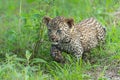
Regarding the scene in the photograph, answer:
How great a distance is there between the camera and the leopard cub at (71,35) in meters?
9.20

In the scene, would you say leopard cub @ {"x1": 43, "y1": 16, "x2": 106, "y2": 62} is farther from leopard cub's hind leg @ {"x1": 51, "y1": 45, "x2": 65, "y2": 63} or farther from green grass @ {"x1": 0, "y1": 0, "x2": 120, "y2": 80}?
green grass @ {"x1": 0, "y1": 0, "x2": 120, "y2": 80}

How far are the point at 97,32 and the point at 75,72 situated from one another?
188 centimetres

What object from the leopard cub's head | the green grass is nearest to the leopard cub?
the leopard cub's head

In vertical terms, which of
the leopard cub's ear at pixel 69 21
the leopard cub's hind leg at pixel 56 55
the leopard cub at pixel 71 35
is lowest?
the leopard cub's hind leg at pixel 56 55

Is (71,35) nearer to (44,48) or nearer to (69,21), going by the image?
(69,21)

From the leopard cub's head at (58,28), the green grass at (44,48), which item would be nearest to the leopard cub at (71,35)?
the leopard cub's head at (58,28)

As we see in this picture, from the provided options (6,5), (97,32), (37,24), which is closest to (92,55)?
(97,32)

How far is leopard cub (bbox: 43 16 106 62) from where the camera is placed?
920 centimetres

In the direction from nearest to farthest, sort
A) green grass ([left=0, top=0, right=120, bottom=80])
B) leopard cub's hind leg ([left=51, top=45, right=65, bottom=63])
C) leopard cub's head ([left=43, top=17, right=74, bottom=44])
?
green grass ([left=0, top=0, right=120, bottom=80])
leopard cub's head ([left=43, top=17, right=74, bottom=44])
leopard cub's hind leg ([left=51, top=45, right=65, bottom=63])

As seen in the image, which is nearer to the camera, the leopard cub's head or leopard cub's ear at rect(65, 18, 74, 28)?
the leopard cub's head

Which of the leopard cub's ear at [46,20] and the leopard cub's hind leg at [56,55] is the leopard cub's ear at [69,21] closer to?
the leopard cub's ear at [46,20]

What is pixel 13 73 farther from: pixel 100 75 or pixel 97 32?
pixel 97 32

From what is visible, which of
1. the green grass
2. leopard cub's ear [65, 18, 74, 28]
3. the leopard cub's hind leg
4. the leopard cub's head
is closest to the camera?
the green grass

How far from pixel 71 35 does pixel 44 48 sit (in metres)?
0.79
